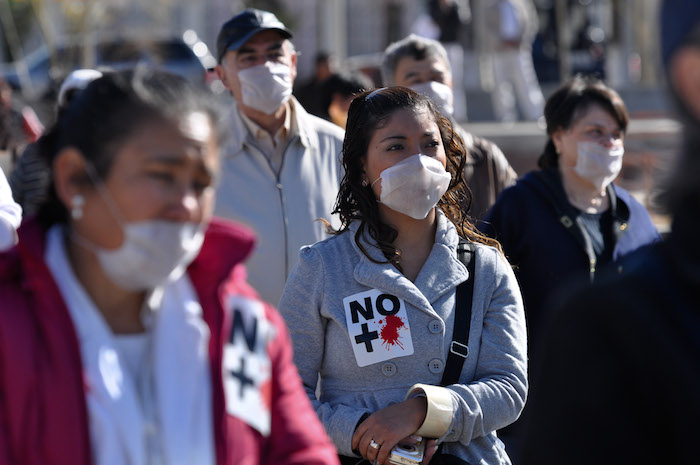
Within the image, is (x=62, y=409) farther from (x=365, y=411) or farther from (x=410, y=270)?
(x=410, y=270)

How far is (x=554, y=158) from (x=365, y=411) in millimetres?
2132

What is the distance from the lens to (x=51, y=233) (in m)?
2.10

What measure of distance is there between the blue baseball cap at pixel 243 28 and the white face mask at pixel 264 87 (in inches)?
6.0

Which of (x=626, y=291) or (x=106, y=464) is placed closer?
(x=626, y=291)

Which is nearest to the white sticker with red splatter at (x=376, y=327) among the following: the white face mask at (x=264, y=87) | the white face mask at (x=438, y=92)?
the white face mask at (x=264, y=87)

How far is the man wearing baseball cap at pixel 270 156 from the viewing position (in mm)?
4383

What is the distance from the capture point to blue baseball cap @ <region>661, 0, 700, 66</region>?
1.59 meters

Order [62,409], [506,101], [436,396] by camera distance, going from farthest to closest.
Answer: [506,101] → [436,396] → [62,409]

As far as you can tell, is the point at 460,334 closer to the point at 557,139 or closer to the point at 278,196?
the point at 278,196

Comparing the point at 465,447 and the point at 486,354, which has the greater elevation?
the point at 486,354

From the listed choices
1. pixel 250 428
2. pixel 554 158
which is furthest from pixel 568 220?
pixel 250 428

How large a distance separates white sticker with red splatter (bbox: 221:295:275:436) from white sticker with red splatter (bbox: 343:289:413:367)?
939 millimetres

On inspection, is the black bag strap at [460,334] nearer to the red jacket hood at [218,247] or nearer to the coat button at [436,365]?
the coat button at [436,365]

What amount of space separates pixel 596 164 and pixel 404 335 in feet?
5.92
